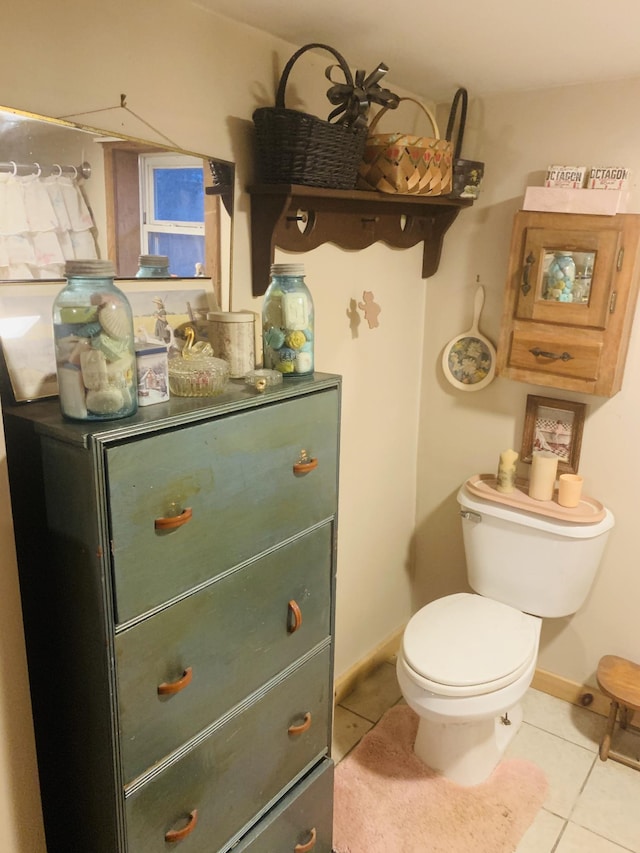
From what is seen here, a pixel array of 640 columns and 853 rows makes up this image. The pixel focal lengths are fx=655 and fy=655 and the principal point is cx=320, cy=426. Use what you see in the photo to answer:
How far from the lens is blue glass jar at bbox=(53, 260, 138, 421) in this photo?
108cm

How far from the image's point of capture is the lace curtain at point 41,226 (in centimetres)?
113

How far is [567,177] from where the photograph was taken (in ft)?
6.35

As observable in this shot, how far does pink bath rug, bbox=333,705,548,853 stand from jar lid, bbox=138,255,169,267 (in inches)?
63.9

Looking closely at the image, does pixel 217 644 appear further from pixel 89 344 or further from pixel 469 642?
pixel 469 642

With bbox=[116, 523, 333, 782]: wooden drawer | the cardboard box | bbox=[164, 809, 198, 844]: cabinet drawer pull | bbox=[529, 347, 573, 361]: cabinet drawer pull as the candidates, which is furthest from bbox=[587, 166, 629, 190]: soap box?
bbox=[164, 809, 198, 844]: cabinet drawer pull

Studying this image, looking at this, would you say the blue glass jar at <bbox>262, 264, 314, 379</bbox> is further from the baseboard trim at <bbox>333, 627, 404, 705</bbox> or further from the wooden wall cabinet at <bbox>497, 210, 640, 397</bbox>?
the baseboard trim at <bbox>333, 627, 404, 705</bbox>

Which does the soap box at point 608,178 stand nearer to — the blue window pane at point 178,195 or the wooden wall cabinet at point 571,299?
the wooden wall cabinet at point 571,299

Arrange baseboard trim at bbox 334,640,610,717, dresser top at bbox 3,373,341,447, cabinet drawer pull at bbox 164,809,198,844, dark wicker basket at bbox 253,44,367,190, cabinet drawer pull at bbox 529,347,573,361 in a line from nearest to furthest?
dresser top at bbox 3,373,341,447
cabinet drawer pull at bbox 164,809,198,844
dark wicker basket at bbox 253,44,367,190
cabinet drawer pull at bbox 529,347,573,361
baseboard trim at bbox 334,640,610,717

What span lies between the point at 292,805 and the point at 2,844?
2.15 ft

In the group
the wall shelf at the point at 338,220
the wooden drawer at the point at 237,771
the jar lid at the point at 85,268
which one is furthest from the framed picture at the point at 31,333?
the wooden drawer at the point at 237,771

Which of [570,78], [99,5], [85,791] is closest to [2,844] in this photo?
[85,791]

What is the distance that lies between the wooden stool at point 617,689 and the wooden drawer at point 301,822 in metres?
0.98

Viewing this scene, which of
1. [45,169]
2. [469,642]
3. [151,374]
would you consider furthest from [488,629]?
[45,169]

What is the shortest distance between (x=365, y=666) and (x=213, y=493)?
1.54 meters
